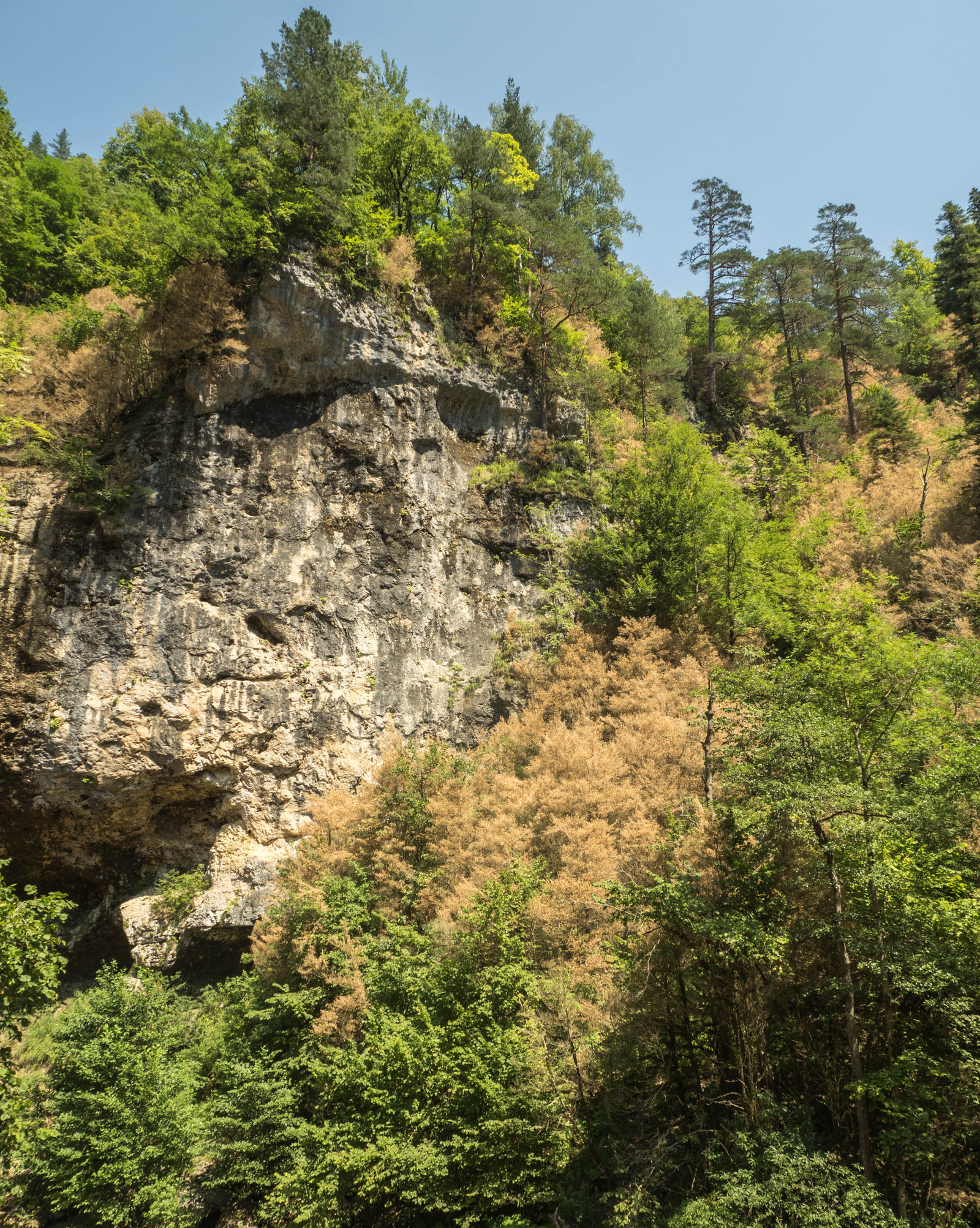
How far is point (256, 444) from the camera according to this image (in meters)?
17.2

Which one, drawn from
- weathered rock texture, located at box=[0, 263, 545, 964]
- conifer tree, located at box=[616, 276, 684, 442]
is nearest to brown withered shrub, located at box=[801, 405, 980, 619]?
conifer tree, located at box=[616, 276, 684, 442]

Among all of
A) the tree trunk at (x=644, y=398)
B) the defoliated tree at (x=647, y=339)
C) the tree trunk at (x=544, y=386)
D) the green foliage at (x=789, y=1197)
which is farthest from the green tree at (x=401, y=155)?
the green foliage at (x=789, y=1197)

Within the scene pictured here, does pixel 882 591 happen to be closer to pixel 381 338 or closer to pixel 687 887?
pixel 687 887

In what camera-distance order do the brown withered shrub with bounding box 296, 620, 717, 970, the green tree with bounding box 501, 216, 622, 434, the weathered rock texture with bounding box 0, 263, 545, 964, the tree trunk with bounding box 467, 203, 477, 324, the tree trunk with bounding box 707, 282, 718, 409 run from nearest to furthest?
1. the brown withered shrub with bounding box 296, 620, 717, 970
2. the weathered rock texture with bounding box 0, 263, 545, 964
3. the tree trunk with bounding box 467, 203, 477, 324
4. the green tree with bounding box 501, 216, 622, 434
5. the tree trunk with bounding box 707, 282, 718, 409

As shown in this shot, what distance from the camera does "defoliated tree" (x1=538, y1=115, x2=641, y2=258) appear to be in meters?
29.2

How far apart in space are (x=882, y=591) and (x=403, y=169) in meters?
20.3

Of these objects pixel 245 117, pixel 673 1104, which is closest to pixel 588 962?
pixel 673 1104

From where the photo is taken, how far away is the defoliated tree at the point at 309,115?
17.5 m

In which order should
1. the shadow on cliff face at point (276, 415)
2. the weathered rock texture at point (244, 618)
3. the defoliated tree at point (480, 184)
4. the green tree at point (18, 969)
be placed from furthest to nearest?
the defoliated tree at point (480, 184) < the shadow on cliff face at point (276, 415) < the weathered rock texture at point (244, 618) < the green tree at point (18, 969)

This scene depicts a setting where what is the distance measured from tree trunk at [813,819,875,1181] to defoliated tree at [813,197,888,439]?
24.5 m

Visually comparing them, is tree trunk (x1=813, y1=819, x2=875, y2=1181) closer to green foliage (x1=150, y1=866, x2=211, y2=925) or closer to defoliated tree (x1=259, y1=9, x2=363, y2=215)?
green foliage (x1=150, y1=866, x2=211, y2=925)

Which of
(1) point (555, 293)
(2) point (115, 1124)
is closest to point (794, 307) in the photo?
(1) point (555, 293)

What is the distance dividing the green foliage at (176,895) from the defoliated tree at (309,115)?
59.0 feet

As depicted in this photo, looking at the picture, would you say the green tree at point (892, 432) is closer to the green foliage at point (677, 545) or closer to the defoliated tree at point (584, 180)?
the green foliage at point (677, 545)
